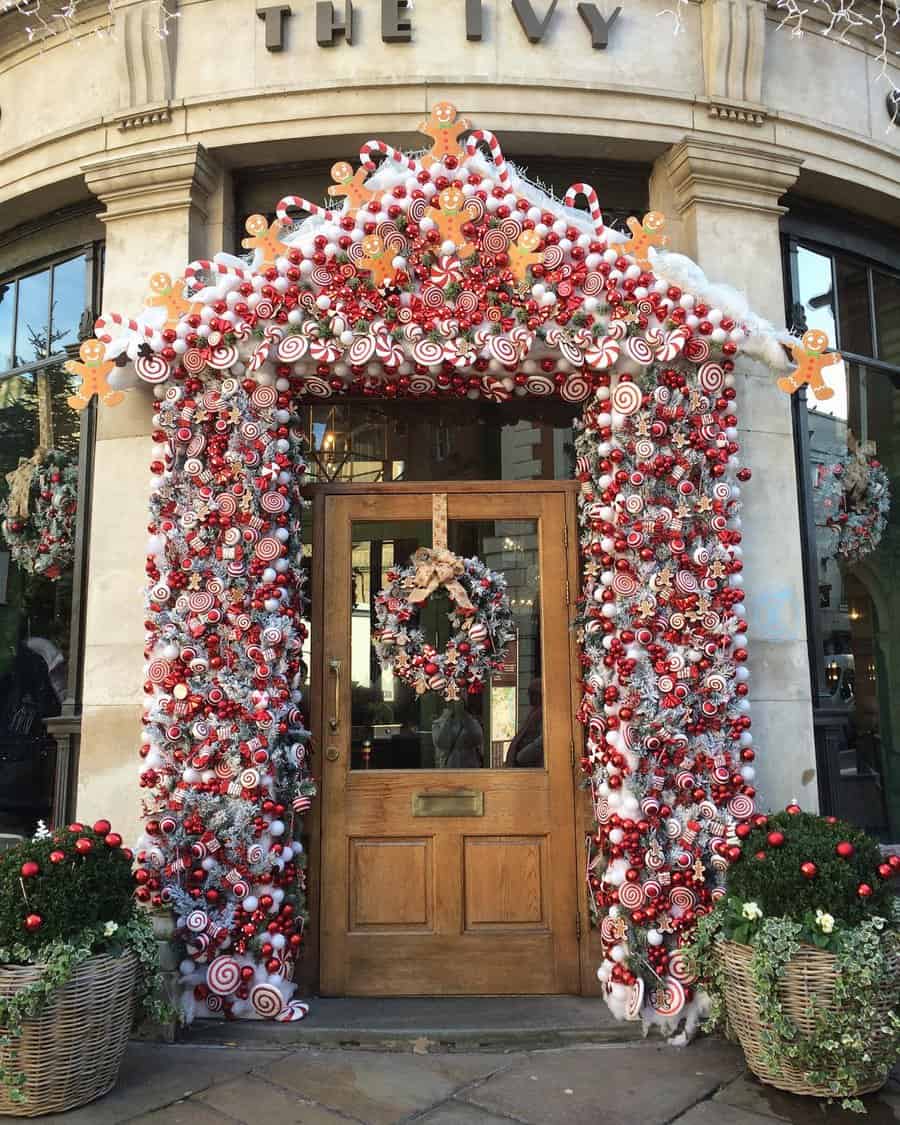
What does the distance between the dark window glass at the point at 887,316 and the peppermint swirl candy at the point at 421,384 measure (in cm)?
332

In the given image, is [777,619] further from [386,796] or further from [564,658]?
[386,796]

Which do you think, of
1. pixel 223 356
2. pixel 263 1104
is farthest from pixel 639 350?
pixel 263 1104

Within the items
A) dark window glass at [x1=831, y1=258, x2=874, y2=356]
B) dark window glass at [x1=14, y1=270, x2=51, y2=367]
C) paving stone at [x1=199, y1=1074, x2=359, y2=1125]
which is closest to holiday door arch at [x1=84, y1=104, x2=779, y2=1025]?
paving stone at [x1=199, y1=1074, x2=359, y2=1125]

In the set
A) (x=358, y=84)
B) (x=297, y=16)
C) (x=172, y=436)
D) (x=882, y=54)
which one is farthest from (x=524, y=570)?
(x=882, y=54)

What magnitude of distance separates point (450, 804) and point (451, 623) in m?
0.98

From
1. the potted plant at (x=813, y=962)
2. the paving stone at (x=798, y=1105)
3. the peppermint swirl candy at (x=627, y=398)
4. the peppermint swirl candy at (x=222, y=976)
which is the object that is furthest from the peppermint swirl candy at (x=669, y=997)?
the peppermint swirl candy at (x=627, y=398)

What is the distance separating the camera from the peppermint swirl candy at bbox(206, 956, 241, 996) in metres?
4.56

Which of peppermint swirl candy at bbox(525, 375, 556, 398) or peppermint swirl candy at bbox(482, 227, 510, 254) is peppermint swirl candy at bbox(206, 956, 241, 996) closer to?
peppermint swirl candy at bbox(525, 375, 556, 398)

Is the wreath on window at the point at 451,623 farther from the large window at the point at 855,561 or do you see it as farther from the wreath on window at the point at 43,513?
the wreath on window at the point at 43,513

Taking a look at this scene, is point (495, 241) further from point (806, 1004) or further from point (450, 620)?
point (806, 1004)

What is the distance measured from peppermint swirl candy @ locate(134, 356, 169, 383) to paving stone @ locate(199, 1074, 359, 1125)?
3.39m

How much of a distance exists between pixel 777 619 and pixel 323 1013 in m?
3.23

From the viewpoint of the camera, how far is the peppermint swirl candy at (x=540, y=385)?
200 inches

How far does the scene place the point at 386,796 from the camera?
514 centimetres
